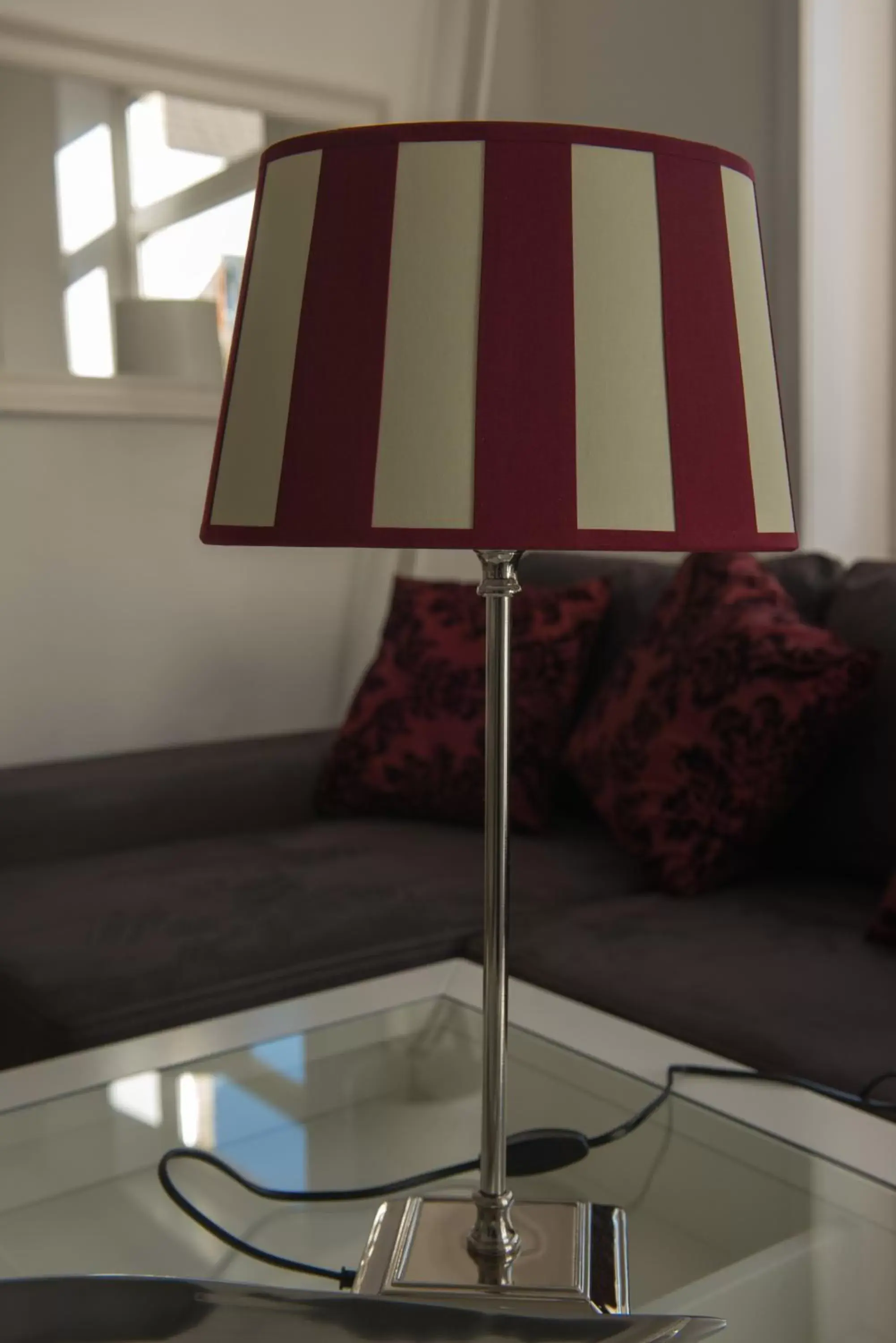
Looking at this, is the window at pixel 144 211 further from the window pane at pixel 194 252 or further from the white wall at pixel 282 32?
the white wall at pixel 282 32

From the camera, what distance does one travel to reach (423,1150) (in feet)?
3.45

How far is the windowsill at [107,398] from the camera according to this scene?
98.8 inches

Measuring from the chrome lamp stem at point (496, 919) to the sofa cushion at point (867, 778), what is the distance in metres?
1.17

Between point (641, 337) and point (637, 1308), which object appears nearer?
point (641, 337)

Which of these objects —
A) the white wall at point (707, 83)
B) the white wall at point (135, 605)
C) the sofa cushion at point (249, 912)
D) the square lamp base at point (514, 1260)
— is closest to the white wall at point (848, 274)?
the white wall at point (707, 83)

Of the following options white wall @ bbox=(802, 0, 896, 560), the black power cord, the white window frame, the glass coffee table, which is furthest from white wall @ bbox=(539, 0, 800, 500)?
the black power cord

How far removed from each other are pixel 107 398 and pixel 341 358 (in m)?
2.09

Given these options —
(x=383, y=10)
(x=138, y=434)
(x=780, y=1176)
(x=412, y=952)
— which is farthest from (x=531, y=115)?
(x=780, y=1176)

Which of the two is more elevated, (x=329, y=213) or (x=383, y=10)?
(x=383, y=10)

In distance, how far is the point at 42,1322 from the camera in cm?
57

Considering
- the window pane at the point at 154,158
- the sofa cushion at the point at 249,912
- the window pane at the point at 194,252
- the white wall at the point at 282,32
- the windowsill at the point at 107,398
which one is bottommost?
the sofa cushion at the point at 249,912

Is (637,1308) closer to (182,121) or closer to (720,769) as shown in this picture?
(720,769)

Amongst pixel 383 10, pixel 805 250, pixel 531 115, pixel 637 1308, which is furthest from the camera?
pixel 531 115

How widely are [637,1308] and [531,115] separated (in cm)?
289
